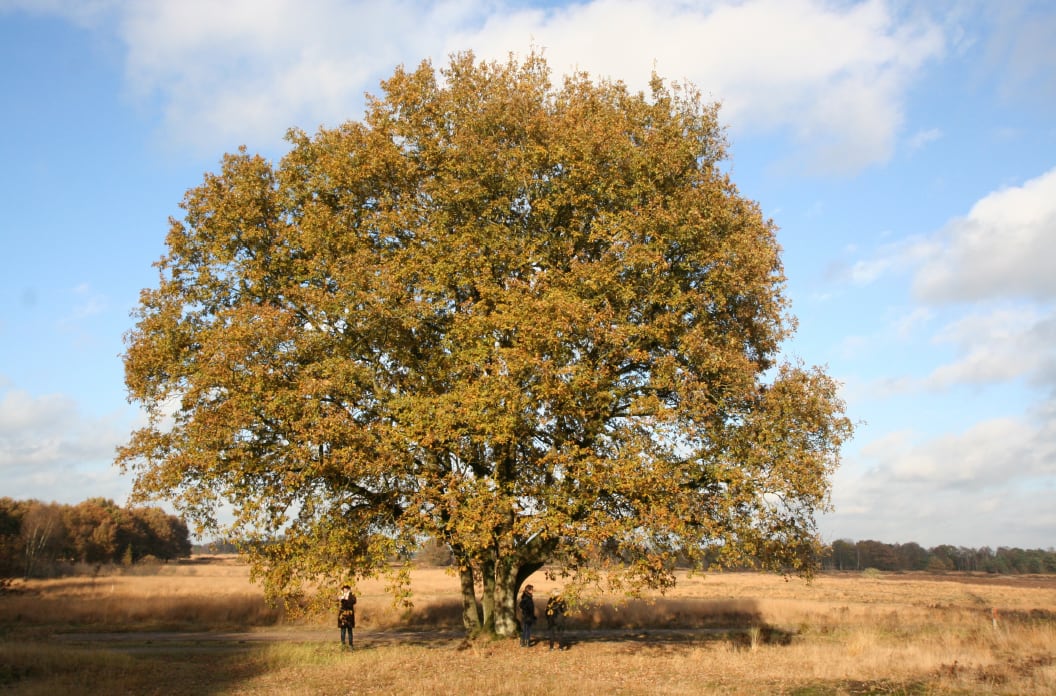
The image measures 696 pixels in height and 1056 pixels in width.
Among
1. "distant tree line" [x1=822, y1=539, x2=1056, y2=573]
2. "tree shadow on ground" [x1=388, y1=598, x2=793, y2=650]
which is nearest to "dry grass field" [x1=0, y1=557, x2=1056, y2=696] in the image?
"tree shadow on ground" [x1=388, y1=598, x2=793, y2=650]

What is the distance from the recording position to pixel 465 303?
19688 mm

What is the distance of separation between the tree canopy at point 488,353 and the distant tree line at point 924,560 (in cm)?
16409

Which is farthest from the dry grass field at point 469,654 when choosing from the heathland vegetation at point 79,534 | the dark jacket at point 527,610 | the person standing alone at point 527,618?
the heathland vegetation at point 79,534

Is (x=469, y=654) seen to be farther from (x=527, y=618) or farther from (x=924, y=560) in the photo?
(x=924, y=560)

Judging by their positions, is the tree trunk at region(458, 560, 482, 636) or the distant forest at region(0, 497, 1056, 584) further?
the distant forest at region(0, 497, 1056, 584)

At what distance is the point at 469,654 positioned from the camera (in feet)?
65.1

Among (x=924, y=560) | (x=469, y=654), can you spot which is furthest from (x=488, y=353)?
(x=924, y=560)

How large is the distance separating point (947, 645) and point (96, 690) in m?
23.6

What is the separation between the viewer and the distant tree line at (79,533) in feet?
221

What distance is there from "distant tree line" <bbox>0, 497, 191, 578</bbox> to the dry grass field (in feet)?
91.2

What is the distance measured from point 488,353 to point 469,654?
8188mm

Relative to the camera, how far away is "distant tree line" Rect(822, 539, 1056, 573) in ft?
565

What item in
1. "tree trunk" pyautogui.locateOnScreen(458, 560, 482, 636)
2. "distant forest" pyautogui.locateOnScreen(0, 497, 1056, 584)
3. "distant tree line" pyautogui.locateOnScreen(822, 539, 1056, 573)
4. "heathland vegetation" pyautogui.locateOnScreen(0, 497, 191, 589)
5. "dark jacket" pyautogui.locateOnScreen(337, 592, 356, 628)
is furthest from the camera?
"distant tree line" pyautogui.locateOnScreen(822, 539, 1056, 573)

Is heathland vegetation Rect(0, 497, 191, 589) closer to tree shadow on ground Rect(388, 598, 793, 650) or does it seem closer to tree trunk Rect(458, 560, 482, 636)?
tree shadow on ground Rect(388, 598, 793, 650)
